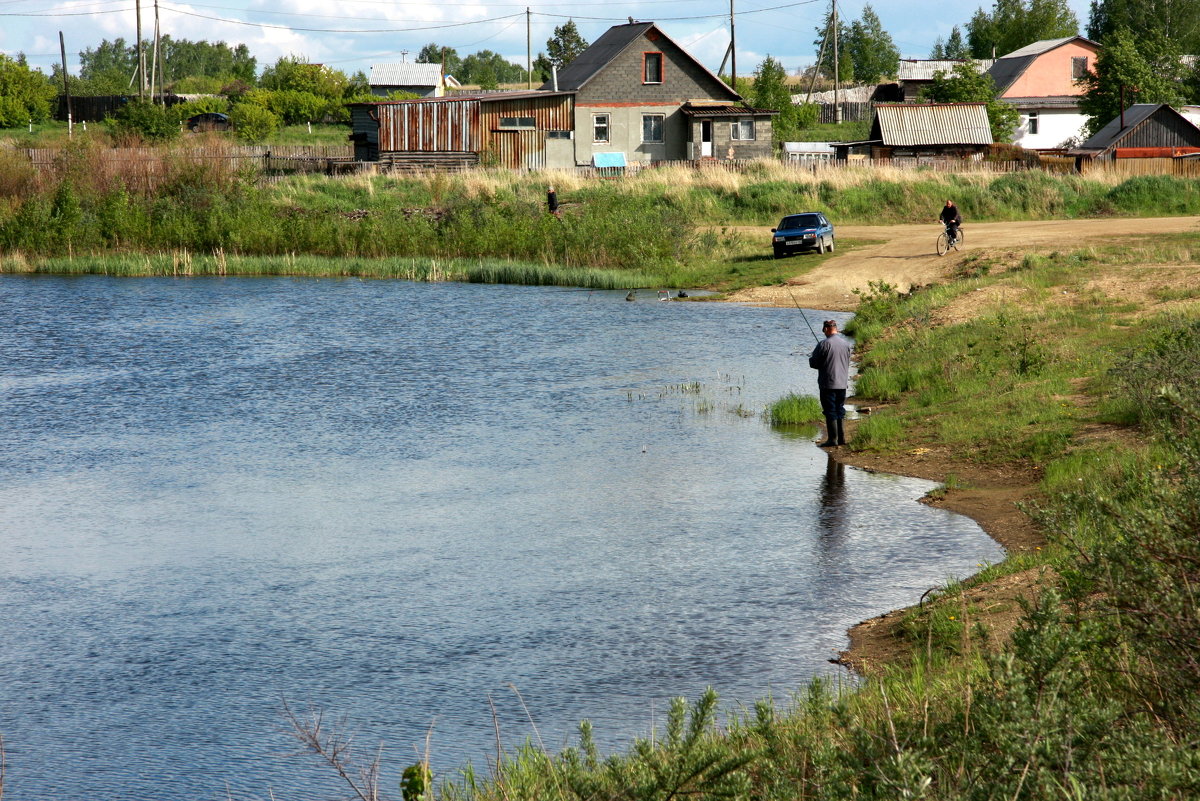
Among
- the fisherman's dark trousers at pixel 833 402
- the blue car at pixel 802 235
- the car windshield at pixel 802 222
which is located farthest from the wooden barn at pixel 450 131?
the fisherman's dark trousers at pixel 833 402

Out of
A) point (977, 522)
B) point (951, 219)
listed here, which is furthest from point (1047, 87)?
point (977, 522)

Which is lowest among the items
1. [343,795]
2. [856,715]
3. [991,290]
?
[343,795]

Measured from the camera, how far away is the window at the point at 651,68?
6688cm

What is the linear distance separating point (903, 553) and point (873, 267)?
26098mm

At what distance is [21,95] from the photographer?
9400cm

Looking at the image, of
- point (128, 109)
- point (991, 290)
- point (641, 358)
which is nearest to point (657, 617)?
point (641, 358)

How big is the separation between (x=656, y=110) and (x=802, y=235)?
93.7 ft

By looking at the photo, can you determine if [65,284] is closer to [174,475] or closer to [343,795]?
[174,475]

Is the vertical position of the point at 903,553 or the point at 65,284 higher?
the point at 65,284

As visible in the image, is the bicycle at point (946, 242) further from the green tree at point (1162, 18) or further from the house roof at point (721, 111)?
the green tree at point (1162, 18)

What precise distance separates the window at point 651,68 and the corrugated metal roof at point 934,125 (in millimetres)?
12069

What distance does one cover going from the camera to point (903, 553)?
13164 mm

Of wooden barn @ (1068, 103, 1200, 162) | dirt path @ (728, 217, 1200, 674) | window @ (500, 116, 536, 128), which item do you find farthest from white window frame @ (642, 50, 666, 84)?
wooden barn @ (1068, 103, 1200, 162)

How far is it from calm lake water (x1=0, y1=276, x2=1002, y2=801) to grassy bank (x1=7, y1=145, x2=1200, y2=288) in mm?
17819
